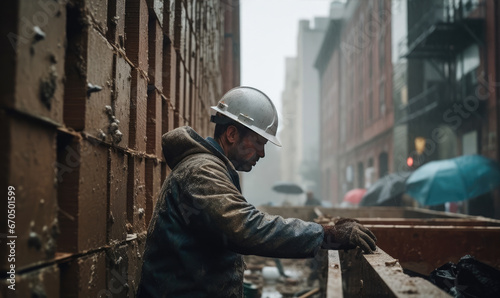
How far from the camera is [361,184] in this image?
3002 cm

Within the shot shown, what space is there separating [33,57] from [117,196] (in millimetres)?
1305

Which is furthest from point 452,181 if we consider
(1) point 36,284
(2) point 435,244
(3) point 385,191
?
(1) point 36,284

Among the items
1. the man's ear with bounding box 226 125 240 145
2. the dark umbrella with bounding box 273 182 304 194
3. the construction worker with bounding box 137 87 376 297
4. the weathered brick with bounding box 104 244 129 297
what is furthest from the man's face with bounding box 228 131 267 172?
the dark umbrella with bounding box 273 182 304 194

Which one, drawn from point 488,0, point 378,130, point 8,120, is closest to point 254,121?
point 8,120

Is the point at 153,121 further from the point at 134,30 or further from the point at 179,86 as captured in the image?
the point at 179,86

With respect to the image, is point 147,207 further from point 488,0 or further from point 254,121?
point 488,0

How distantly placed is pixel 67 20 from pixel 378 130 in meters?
24.1

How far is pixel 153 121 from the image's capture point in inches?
143

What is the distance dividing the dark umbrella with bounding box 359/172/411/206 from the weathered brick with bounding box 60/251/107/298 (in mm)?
11041

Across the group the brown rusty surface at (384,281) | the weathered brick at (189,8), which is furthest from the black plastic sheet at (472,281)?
the weathered brick at (189,8)

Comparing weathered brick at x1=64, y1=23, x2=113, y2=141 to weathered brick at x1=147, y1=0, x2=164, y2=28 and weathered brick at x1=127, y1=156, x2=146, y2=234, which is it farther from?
weathered brick at x1=147, y1=0, x2=164, y2=28

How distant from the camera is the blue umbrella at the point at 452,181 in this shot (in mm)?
10617

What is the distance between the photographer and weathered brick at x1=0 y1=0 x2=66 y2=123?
4.94 feet

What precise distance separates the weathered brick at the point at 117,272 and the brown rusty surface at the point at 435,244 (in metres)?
2.18
